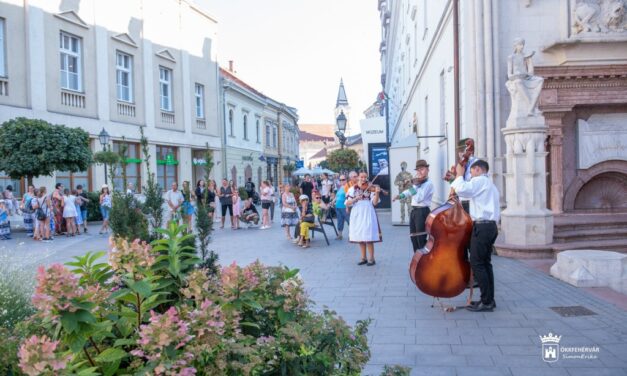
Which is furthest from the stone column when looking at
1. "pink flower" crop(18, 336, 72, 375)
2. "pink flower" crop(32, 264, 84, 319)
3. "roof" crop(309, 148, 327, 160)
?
"roof" crop(309, 148, 327, 160)

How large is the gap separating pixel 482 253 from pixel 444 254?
45 cm

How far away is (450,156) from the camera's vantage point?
44.8 ft

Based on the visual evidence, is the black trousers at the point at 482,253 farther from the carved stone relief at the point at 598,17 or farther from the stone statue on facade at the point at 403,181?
the stone statue on facade at the point at 403,181

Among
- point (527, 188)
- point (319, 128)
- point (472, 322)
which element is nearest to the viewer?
point (472, 322)

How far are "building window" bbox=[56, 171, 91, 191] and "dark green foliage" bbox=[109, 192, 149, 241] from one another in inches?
653

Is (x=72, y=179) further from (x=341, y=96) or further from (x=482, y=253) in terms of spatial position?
(x=341, y=96)

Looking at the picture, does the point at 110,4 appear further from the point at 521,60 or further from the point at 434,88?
the point at 521,60

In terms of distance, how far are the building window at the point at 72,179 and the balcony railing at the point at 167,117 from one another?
260 inches

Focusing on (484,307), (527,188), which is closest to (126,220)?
(484,307)

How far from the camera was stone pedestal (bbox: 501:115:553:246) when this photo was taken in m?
9.18

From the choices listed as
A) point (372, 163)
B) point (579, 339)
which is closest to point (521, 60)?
point (579, 339)

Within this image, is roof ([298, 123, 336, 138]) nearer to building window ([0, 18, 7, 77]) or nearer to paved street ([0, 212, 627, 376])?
building window ([0, 18, 7, 77])

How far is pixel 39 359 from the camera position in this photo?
1586 mm

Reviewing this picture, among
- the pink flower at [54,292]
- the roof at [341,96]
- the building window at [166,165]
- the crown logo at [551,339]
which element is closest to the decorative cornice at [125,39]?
the building window at [166,165]
